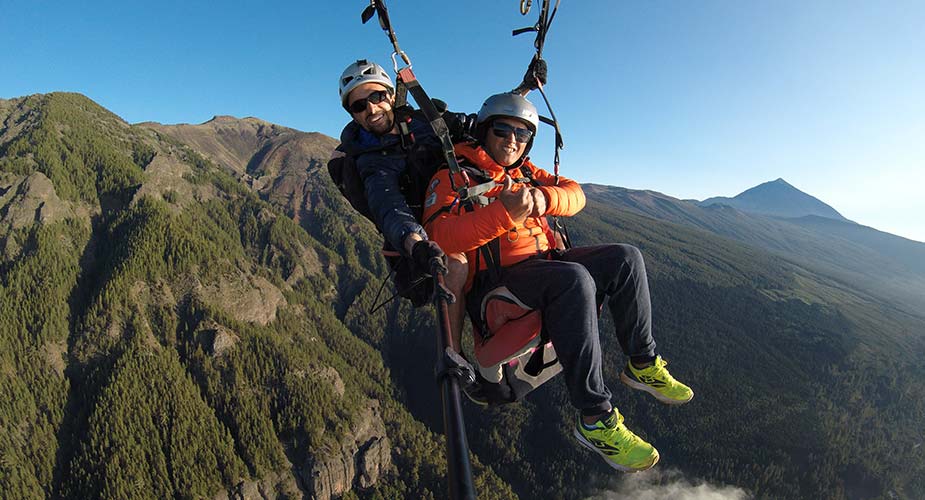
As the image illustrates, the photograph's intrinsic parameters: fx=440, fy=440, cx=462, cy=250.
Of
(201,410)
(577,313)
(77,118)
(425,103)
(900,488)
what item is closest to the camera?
(577,313)

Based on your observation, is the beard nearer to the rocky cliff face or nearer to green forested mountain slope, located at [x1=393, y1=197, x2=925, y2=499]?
the rocky cliff face

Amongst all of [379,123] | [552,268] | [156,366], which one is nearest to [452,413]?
[552,268]

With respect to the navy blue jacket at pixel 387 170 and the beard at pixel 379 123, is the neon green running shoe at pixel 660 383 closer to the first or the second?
the navy blue jacket at pixel 387 170

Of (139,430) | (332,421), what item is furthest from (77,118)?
(332,421)

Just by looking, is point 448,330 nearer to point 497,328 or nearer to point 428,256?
point 428,256

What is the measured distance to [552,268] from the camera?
4.27 metres

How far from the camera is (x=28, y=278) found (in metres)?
124

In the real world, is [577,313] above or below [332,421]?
above

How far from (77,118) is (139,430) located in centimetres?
16353

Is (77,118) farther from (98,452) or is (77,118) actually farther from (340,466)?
(340,466)

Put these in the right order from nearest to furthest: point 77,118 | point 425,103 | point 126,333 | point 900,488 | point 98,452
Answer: point 425,103, point 98,452, point 126,333, point 900,488, point 77,118

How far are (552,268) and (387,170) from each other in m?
2.17

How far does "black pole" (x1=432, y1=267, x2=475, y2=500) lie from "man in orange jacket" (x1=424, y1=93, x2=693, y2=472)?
0.95m

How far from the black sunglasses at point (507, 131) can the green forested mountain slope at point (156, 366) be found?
122583 millimetres
